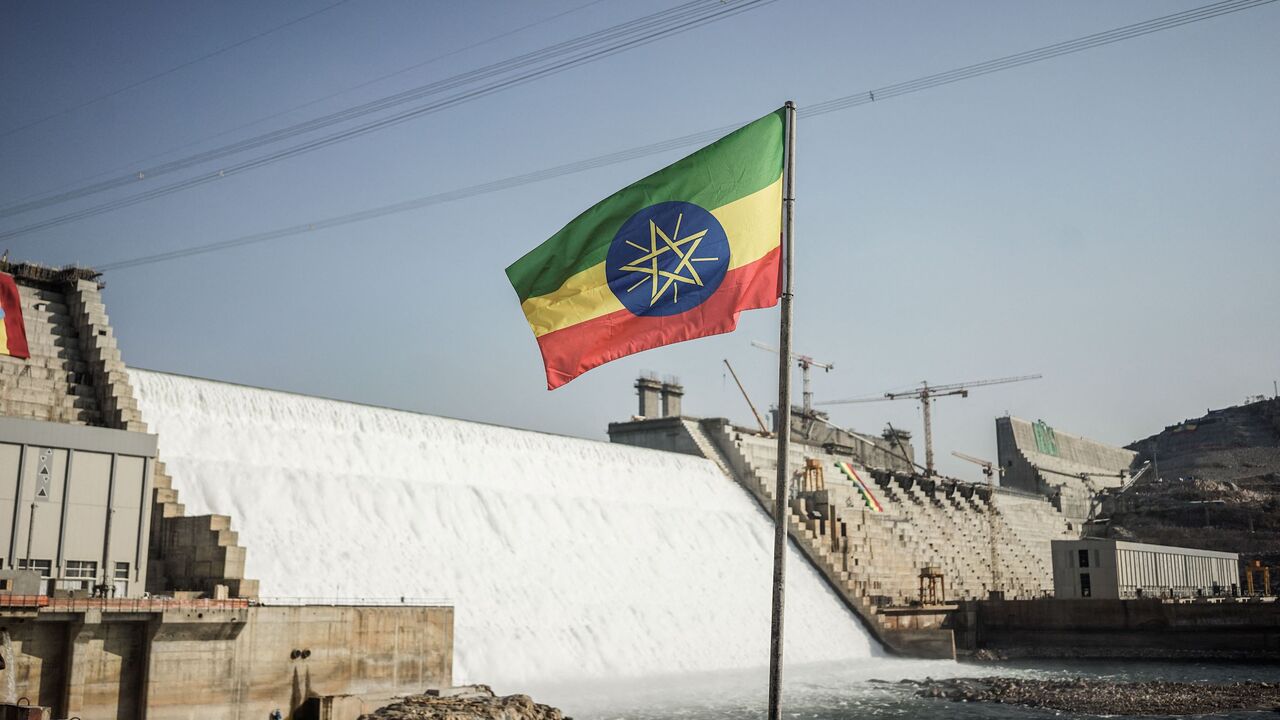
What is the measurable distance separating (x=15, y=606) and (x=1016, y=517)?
265ft

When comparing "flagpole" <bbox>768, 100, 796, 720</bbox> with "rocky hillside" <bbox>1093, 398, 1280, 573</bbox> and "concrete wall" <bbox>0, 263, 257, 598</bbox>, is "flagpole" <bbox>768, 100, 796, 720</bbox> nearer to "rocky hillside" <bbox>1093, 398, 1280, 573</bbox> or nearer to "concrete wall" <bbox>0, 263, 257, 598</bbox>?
"concrete wall" <bbox>0, 263, 257, 598</bbox>

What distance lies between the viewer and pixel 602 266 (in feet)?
45.2

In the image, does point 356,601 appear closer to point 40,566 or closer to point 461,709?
point 461,709

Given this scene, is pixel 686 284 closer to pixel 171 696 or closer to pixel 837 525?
pixel 171 696

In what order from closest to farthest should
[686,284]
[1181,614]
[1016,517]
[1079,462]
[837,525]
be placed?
1. [686,284]
2. [1181,614]
3. [837,525]
4. [1016,517]
5. [1079,462]

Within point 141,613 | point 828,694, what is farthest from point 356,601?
point 828,694

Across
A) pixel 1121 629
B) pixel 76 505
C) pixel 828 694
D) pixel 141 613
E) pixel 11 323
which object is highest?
pixel 11 323

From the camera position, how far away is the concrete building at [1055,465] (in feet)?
357

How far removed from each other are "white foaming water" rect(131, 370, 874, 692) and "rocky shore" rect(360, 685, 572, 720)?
489 centimetres

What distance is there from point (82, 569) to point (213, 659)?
409cm

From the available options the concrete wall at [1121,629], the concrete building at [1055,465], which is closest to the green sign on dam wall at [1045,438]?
the concrete building at [1055,465]

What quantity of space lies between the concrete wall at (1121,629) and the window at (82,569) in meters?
43.3

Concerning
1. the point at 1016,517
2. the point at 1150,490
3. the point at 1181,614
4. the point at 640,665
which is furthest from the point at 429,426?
the point at 1150,490

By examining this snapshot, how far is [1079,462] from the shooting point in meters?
134
